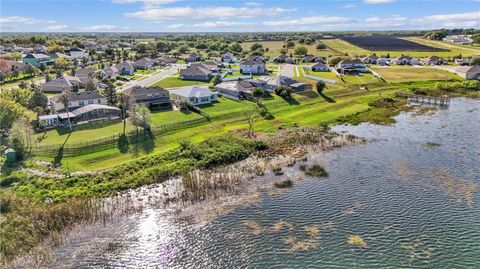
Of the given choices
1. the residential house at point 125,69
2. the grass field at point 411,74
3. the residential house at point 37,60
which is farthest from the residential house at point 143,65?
the grass field at point 411,74

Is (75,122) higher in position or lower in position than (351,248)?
higher

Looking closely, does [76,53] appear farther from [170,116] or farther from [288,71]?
[170,116]

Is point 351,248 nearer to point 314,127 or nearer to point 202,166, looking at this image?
point 202,166

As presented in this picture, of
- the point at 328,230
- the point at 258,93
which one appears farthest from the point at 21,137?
the point at 258,93

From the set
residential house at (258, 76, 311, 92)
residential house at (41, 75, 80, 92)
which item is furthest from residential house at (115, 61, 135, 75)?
residential house at (258, 76, 311, 92)

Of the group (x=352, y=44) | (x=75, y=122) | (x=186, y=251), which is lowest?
(x=186, y=251)

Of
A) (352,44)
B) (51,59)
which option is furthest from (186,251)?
(352,44)

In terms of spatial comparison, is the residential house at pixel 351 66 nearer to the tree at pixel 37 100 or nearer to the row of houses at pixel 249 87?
the row of houses at pixel 249 87
